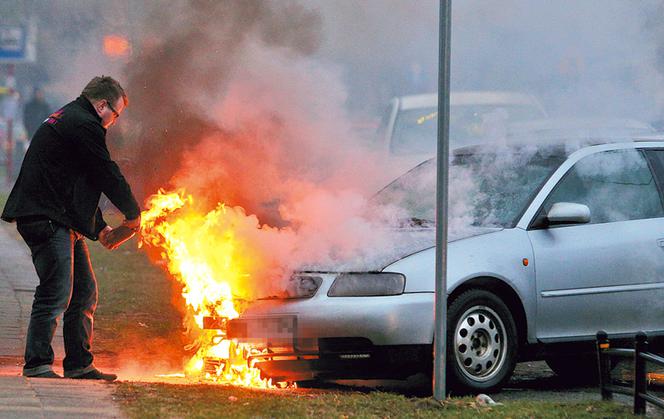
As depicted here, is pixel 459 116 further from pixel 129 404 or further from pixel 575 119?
pixel 129 404

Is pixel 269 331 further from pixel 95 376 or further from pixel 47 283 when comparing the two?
pixel 47 283

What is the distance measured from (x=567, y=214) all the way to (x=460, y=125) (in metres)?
3.09

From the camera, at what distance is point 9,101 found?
30.0 meters

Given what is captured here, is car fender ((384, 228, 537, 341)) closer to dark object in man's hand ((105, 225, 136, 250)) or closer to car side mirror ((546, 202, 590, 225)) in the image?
car side mirror ((546, 202, 590, 225))

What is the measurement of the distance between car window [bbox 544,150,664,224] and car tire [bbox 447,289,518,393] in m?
0.97

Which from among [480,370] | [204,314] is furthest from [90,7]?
[480,370]

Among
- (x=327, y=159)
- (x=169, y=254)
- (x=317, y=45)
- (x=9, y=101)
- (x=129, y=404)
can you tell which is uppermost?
(x=9, y=101)

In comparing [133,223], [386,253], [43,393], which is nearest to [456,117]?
[386,253]

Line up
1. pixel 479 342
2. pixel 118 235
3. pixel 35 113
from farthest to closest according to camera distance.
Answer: pixel 35 113
pixel 118 235
pixel 479 342

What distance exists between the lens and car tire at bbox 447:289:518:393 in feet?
23.4

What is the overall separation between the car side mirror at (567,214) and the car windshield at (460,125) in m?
1.37

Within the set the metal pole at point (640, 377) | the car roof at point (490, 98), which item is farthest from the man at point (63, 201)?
the car roof at point (490, 98)

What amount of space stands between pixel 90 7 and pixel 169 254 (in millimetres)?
1916

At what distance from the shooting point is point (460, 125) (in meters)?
10.7
